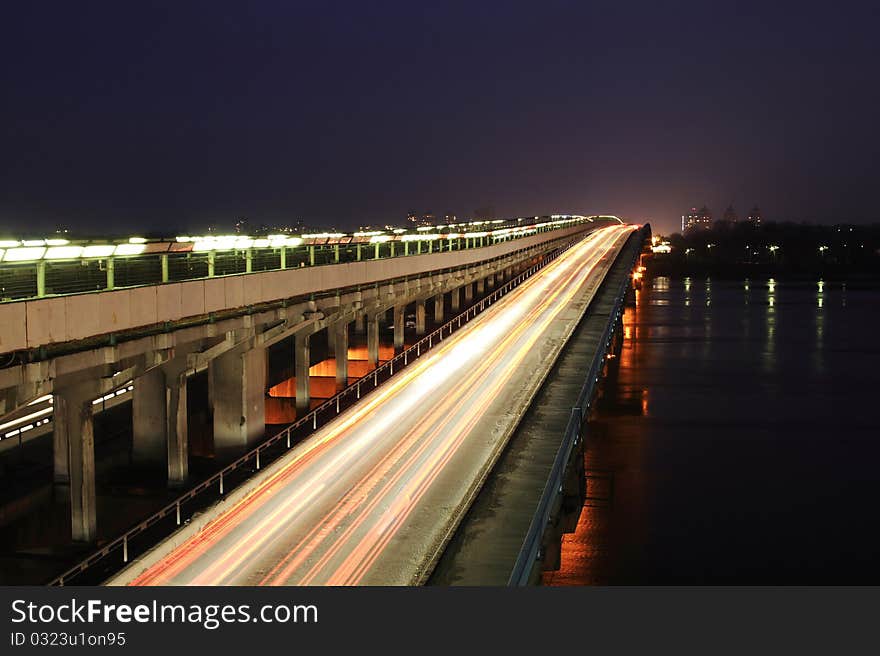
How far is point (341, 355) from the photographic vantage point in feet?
159

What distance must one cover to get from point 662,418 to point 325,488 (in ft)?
117

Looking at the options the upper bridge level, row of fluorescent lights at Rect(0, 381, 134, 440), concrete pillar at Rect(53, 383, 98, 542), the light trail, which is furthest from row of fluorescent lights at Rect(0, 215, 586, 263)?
the light trail

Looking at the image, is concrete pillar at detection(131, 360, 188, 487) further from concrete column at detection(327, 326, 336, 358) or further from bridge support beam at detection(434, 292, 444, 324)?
bridge support beam at detection(434, 292, 444, 324)

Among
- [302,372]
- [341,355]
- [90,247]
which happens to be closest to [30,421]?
[90,247]

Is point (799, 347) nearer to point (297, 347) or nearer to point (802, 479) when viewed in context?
point (802, 479)

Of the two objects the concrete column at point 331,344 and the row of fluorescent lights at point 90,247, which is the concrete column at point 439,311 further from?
the row of fluorescent lights at point 90,247

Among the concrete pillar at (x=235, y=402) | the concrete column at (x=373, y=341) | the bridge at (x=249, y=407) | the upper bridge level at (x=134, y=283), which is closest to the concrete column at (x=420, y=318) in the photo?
the concrete column at (x=373, y=341)

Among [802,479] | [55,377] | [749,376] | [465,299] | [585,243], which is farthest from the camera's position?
[585,243]

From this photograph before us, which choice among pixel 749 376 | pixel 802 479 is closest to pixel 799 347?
pixel 749 376

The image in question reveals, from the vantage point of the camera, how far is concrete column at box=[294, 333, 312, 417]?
41.4m

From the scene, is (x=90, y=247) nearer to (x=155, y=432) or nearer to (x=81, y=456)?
(x=81, y=456)

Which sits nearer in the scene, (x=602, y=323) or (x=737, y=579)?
(x=737, y=579)

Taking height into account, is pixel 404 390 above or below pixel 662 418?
above

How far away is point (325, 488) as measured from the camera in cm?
2114
